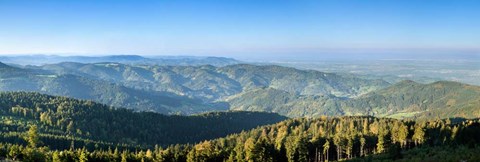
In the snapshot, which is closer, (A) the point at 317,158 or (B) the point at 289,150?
(B) the point at 289,150

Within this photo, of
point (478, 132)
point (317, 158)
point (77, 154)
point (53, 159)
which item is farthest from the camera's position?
point (317, 158)

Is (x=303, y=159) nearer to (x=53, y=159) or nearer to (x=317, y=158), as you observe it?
(x=317, y=158)

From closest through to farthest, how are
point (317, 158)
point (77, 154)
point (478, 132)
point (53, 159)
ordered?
point (478, 132) → point (53, 159) → point (77, 154) → point (317, 158)

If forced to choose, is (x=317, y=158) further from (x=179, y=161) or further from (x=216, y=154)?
(x=179, y=161)

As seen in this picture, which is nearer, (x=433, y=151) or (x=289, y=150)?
(x=433, y=151)

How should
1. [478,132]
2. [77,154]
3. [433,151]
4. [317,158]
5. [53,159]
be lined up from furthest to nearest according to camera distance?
[317,158]
[77,154]
[53,159]
[478,132]
[433,151]

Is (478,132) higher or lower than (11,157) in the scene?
higher

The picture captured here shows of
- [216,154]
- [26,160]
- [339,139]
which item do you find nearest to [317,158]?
[339,139]

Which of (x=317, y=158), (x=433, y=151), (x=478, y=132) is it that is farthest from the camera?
(x=317, y=158)

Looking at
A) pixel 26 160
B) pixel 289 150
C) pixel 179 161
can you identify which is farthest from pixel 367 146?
pixel 26 160
